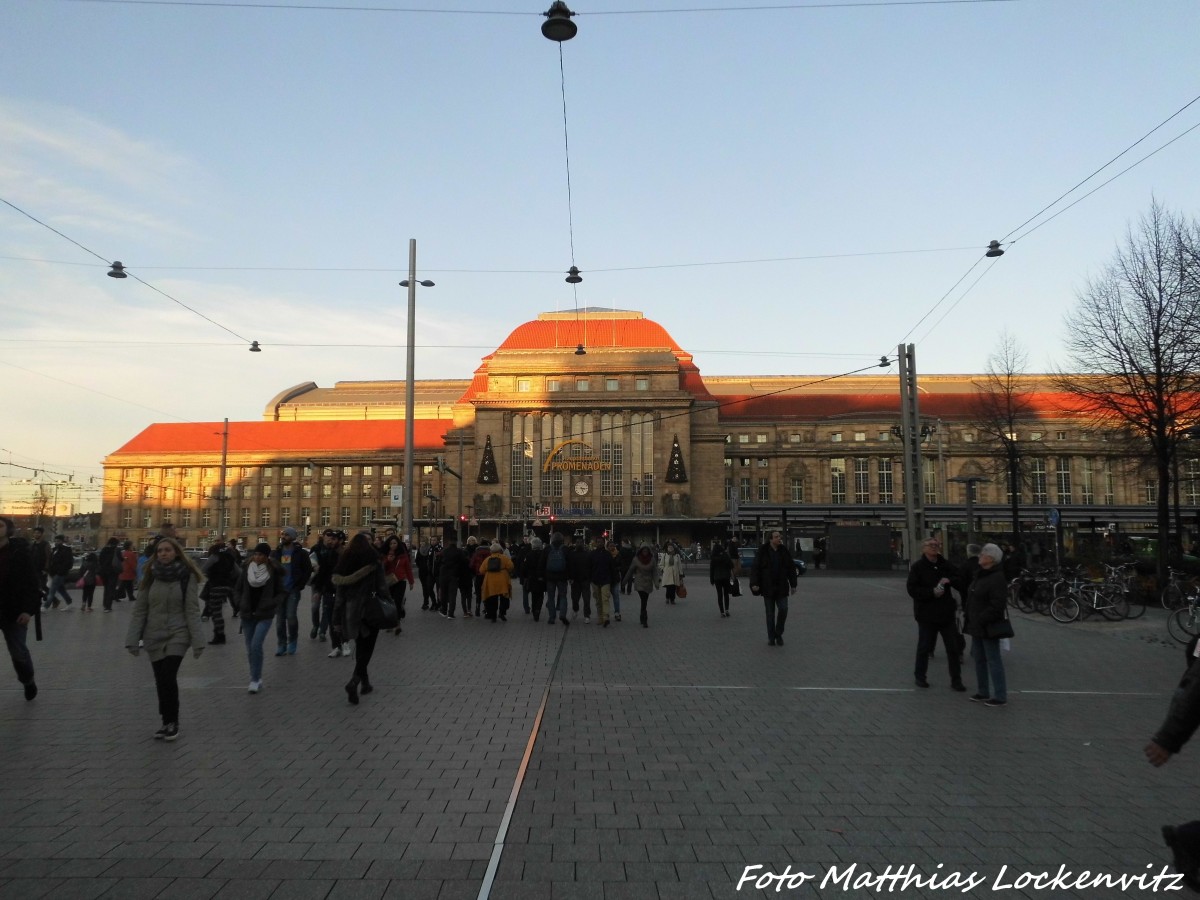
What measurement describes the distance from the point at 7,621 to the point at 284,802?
522 centimetres

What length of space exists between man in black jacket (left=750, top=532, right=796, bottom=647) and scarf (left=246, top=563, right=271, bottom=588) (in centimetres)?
717

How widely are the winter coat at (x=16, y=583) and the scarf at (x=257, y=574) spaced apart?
2.10 metres

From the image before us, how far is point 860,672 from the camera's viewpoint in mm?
11719

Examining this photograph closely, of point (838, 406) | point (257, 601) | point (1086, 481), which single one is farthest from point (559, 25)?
point (1086, 481)

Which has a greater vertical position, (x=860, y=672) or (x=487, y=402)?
(x=487, y=402)

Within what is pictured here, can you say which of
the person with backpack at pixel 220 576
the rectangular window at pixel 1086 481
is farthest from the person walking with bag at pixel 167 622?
the rectangular window at pixel 1086 481

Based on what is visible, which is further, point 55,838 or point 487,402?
point 487,402

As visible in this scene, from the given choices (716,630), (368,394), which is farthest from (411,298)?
(368,394)

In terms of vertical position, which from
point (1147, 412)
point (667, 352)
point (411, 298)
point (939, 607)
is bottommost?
point (939, 607)

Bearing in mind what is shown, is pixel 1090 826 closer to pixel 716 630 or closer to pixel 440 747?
pixel 440 747

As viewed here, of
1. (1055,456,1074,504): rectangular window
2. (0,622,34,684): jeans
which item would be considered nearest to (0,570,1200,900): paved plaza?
(0,622,34,684): jeans

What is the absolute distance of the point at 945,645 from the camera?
34.8ft

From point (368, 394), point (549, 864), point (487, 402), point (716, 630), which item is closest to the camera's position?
point (549, 864)

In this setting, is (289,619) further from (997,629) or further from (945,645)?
(997,629)
